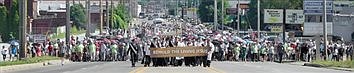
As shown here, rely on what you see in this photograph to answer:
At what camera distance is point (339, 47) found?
55250mm

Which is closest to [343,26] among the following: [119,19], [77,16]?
[77,16]

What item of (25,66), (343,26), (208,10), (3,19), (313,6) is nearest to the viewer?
(25,66)

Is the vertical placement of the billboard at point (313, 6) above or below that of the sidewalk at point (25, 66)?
above

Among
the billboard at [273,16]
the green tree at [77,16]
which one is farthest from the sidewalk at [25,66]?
the green tree at [77,16]

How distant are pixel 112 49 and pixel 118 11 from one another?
92.6 metres

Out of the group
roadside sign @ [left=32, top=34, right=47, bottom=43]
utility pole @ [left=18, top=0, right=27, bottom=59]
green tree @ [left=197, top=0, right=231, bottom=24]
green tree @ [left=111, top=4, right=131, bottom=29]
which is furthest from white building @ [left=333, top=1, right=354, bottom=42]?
utility pole @ [left=18, top=0, right=27, bottom=59]

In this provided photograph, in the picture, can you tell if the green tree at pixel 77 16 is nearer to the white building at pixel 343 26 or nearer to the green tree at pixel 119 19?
the green tree at pixel 119 19

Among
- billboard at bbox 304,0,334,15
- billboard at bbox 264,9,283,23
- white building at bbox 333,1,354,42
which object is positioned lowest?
white building at bbox 333,1,354,42

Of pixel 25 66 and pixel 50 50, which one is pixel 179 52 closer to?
pixel 25 66

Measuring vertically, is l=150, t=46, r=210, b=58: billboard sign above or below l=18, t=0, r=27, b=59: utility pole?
below

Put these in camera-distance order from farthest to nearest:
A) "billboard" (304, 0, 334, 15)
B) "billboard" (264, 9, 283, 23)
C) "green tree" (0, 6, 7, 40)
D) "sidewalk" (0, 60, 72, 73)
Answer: "billboard" (264, 9, 283, 23), "green tree" (0, 6, 7, 40), "billboard" (304, 0, 334, 15), "sidewalk" (0, 60, 72, 73)

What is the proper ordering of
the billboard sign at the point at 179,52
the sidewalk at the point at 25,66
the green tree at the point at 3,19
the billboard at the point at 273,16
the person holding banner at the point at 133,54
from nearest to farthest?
1. the sidewalk at the point at 25,66
2. the person holding banner at the point at 133,54
3. the billboard sign at the point at 179,52
4. the green tree at the point at 3,19
5. the billboard at the point at 273,16

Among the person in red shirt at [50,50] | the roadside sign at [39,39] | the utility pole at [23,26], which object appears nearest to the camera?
the utility pole at [23,26]

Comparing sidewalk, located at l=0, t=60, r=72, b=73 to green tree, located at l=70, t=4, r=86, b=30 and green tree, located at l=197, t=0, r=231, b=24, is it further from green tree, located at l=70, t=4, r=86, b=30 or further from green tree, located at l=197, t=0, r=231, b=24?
green tree, located at l=197, t=0, r=231, b=24
